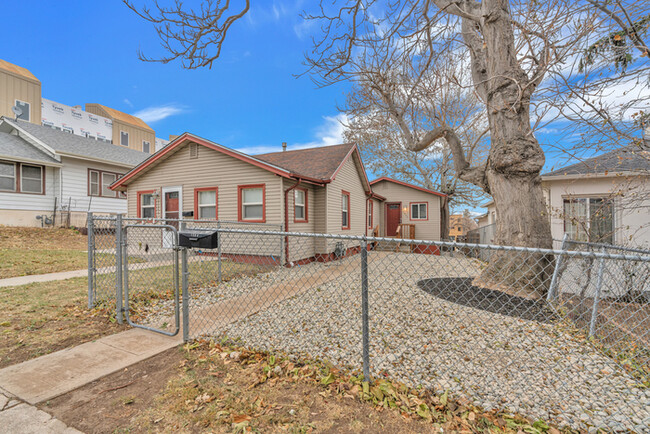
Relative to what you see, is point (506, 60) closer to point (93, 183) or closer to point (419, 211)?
point (419, 211)

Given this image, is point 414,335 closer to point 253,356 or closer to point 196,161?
point 253,356

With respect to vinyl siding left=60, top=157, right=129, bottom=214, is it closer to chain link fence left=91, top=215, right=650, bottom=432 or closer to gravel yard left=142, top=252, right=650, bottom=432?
chain link fence left=91, top=215, right=650, bottom=432

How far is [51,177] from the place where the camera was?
14062mm

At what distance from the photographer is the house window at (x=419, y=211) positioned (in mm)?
18297

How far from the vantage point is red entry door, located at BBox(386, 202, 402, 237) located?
19062 mm

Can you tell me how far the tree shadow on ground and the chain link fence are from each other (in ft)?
0.09

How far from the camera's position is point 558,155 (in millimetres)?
3887

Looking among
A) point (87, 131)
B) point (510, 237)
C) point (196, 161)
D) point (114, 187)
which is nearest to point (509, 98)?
point (510, 237)

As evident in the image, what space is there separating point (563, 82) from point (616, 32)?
105 centimetres

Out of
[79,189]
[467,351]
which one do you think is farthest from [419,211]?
[79,189]

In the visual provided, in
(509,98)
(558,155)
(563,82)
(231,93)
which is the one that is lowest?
(558,155)

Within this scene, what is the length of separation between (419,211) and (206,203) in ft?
42.5

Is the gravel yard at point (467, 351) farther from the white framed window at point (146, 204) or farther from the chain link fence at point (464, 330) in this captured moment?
the white framed window at point (146, 204)

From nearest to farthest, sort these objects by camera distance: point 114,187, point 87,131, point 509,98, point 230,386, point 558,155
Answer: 1. point 230,386
2. point 558,155
3. point 509,98
4. point 114,187
5. point 87,131
